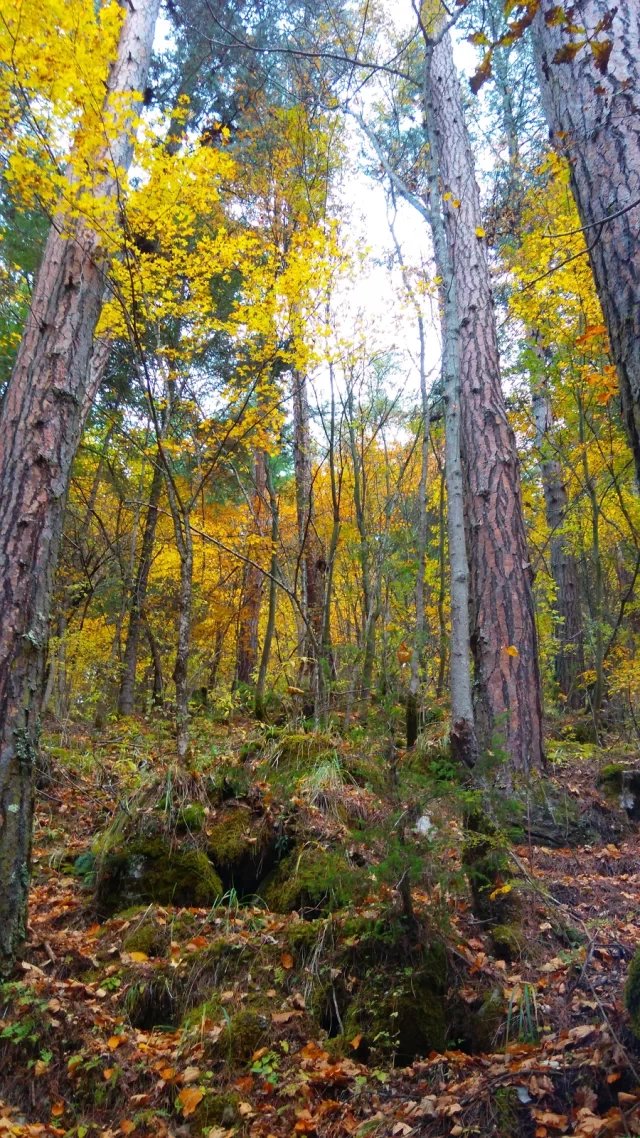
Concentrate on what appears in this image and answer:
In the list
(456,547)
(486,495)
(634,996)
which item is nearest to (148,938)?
(634,996)

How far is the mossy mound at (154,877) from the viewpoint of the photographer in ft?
13.2

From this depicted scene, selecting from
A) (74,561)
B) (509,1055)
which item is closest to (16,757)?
(509,1055)

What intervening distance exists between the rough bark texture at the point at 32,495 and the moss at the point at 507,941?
8.05 ft

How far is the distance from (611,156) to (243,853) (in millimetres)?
4234

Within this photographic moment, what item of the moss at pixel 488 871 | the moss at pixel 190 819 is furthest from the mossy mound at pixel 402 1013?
the moss at pixel 190 819

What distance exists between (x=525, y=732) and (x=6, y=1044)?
373cm

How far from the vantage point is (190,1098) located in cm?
270

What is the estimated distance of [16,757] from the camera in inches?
129

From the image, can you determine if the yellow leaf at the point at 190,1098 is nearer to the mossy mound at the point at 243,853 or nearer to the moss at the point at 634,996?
the mossy mound at the point at 243,853

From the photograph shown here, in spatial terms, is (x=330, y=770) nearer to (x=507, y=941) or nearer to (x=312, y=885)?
(x=312, y=885)

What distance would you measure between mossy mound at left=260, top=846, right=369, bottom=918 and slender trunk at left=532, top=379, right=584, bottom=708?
6.57 meters

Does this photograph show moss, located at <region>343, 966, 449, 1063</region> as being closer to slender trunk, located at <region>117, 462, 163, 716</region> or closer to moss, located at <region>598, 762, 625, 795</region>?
moss, located at <region>598, 762, 625, 795</region>

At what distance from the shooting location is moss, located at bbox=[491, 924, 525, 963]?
3004 mm

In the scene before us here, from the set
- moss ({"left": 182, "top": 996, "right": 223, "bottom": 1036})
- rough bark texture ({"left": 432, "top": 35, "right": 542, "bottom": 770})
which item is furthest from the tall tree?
moss ({"left": 182, "top": 996, "right": 223, "bottom": 1036})
